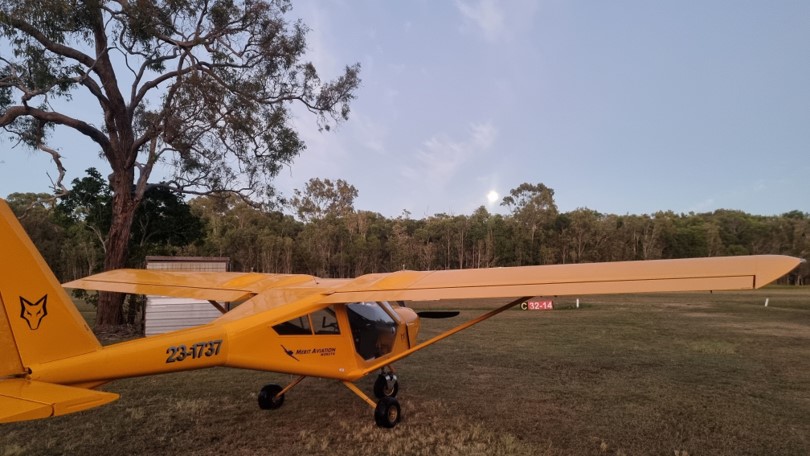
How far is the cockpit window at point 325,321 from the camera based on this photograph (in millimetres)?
5584

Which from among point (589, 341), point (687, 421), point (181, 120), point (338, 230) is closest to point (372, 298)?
point (687, 421)

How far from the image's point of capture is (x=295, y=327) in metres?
5.39

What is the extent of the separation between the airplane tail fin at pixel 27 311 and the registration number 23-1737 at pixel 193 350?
72 cm

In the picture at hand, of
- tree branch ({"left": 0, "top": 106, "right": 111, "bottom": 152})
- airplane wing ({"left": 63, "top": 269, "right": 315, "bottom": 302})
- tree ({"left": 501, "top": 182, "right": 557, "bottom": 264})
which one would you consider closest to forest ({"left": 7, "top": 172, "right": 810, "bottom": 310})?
tree ({"left": 501, "top": 182, "right": 557, "bottom": 264})

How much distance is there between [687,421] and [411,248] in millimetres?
53522

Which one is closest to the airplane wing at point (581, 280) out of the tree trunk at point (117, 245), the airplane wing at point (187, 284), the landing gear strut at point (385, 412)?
the landing gear strut at point (385, 412)

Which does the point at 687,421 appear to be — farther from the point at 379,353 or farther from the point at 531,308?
the point at 531,308

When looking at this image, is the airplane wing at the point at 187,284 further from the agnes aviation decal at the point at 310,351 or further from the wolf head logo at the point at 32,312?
the wolf head logo at the point at 32,312

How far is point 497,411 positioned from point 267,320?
12.5ft

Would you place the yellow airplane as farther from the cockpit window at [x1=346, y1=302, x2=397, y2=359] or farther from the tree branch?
the tree branch

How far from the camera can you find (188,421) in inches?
238

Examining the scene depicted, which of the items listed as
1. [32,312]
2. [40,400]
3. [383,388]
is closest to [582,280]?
[383,388]

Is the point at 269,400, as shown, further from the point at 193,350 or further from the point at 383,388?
the point at 193,350

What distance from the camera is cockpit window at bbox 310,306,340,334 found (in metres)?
5.58
